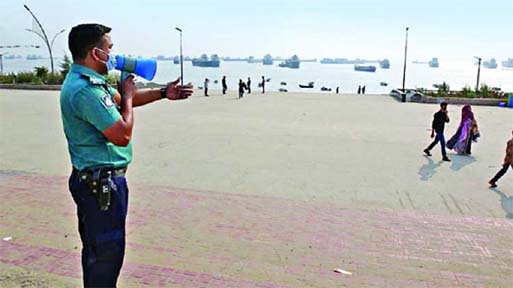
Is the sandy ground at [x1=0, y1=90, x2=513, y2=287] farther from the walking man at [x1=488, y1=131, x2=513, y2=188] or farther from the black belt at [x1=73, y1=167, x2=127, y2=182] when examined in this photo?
the black belt at [x1=73, y1=167, x2=127, y2=182]

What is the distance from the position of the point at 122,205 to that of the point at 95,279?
0.44m

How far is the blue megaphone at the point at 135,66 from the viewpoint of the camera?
7.50 ft

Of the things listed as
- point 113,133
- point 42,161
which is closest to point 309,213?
point 113,133

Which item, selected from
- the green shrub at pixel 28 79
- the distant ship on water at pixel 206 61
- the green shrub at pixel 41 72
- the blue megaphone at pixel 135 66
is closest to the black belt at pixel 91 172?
the blue megaphone at pixel 135 66

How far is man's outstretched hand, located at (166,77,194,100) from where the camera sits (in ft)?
8.59

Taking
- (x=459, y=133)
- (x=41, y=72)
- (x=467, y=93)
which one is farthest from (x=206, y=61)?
(x=459, y=133)

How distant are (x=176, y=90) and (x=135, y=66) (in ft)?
1.20

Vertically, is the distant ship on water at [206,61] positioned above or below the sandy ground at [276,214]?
above

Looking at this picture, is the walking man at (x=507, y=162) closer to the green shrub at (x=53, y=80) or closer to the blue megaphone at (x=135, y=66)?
the blue megaphone at (x=135, y=66)

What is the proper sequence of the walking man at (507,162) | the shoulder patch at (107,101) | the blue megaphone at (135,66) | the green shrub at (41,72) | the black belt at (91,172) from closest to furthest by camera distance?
the shoulder patch at (107,101)
the black belt at (91,172)
the blue megaphone at (135,66)
the walking man at (507,162)
the green shrub at (41,72)

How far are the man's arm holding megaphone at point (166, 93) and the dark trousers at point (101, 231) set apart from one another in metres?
0.58

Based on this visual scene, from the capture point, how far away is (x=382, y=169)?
328 inches

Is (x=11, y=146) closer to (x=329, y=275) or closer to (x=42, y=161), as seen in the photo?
(x=42, y=161)

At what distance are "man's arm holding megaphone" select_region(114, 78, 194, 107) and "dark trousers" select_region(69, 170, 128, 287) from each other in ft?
1.89
